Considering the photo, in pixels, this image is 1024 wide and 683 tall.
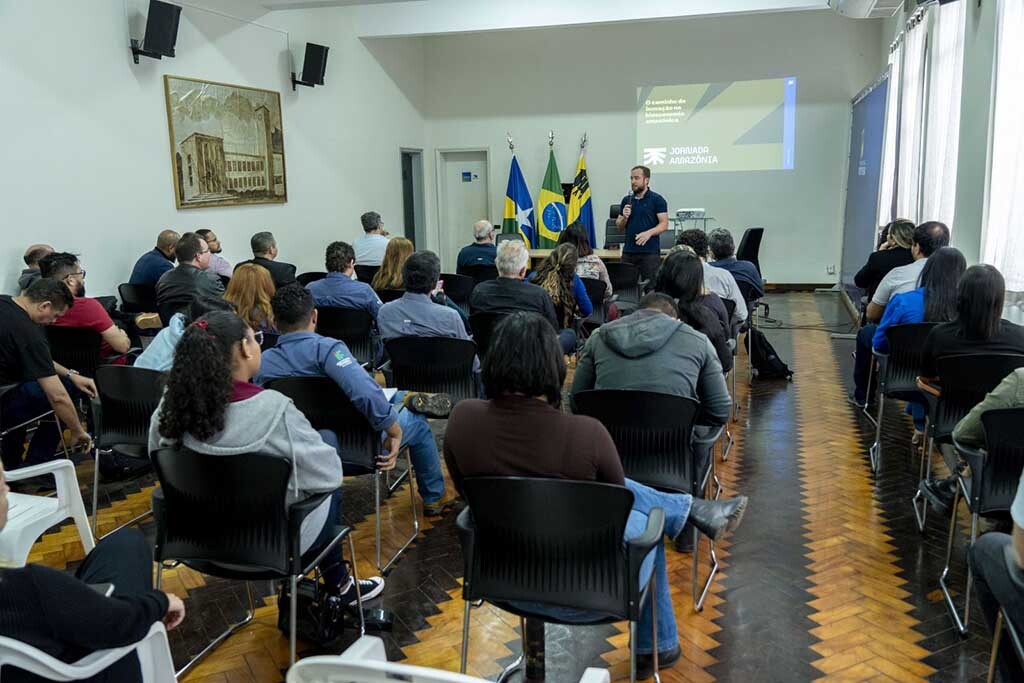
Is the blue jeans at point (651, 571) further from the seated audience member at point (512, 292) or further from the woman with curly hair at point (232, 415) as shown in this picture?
the seated audience member at point (512, 292)

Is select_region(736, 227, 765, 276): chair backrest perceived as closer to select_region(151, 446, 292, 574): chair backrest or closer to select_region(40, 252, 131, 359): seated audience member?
select_region(40, 252, 131, 359): seated audience member

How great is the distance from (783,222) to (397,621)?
1006 centimetres

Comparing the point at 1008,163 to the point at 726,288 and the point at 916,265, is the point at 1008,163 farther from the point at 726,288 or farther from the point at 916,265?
the point at 726,288

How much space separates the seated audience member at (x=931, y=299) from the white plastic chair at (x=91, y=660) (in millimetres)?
3612

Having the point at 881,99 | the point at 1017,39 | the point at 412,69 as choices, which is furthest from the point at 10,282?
the point at 881,99

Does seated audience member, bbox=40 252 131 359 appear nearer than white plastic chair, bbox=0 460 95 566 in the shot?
No

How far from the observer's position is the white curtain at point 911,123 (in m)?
7.03

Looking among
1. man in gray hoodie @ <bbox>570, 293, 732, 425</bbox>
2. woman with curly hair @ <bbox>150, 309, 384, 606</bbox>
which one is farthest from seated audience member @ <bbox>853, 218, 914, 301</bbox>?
woman with curly hair @ <bbox>150, 309, 384, 606</bbox>

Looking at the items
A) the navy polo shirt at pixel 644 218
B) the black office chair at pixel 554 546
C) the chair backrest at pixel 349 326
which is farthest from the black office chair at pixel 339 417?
the navy polo shirt at pixel 644 218

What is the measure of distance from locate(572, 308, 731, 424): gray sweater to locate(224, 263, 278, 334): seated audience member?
67.4 inches

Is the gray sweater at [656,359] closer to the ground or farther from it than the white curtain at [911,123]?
closer to the ground

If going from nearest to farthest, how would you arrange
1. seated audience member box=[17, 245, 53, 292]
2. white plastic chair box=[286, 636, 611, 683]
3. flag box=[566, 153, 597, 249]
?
1. white plastic chair box=[286, 636, 611, 683]
2. seated audience member box=[17, 245, 53, 292]
3. flag box=[566, 153, 597, 249]

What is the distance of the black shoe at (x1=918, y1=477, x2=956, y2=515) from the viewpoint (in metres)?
3.46

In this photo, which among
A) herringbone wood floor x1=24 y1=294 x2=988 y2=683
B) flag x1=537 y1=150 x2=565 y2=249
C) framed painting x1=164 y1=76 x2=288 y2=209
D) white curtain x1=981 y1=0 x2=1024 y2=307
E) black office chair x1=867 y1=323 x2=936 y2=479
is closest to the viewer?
herringbone wood floor x1=24 y1=294 x2=988 y2=683
